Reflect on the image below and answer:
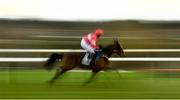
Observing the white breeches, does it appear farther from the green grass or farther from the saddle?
the green grass

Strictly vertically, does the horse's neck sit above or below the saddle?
above

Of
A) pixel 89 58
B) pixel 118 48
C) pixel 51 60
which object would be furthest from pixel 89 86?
pixel 118 48

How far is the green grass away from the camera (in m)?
11.1

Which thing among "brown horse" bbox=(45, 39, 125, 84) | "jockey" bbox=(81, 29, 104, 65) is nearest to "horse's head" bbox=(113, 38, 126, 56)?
"brown horse" bbox=(45, 39, 125, 84)

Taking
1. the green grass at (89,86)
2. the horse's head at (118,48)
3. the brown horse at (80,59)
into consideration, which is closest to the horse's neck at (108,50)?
the brown horse at (80,59)

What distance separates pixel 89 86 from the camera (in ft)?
43.6

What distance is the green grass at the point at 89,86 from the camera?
1114 centimetres

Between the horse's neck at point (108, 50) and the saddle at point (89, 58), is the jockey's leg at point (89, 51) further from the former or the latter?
the horse's neck at point (108, 50)

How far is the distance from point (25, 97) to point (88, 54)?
11.3 feet

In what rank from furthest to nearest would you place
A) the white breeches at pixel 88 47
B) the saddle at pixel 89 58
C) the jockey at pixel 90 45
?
the saddle at pixel 89 58 < the white breeches at pixel 88 47 < the jockey at pixel 90 45

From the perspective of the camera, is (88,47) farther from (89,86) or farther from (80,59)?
(89,86)

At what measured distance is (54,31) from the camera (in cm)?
4506

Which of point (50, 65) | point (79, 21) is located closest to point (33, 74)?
point (50, 65)

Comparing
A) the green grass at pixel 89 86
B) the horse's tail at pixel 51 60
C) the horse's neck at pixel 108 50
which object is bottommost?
the green grass at pixel 89 86
